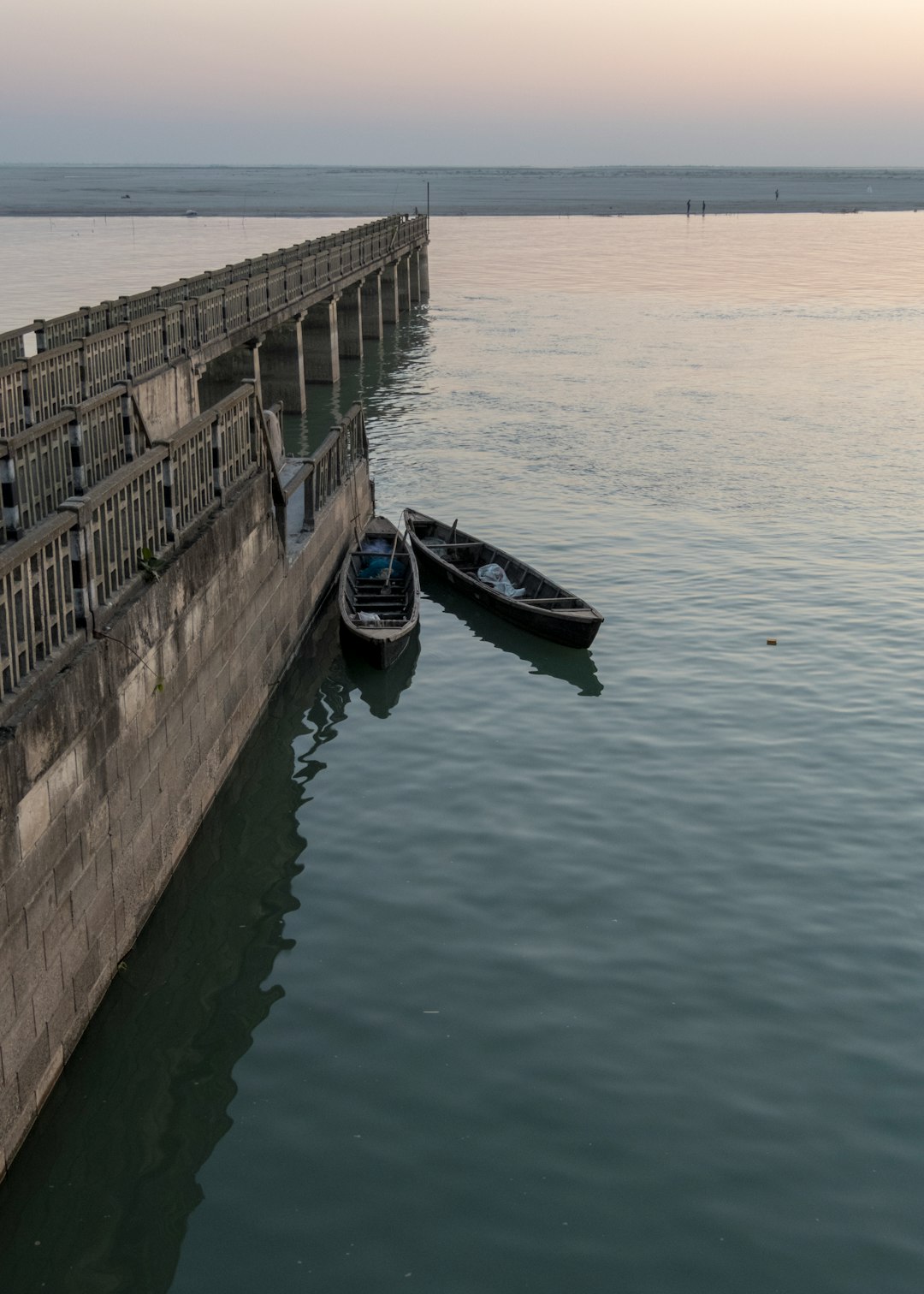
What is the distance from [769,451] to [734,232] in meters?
111

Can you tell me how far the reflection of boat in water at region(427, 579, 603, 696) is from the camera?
20952 mm

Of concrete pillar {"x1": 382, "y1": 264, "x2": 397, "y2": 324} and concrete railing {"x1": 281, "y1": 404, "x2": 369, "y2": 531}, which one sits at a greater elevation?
concrete pillar {"x1": 382, "y1": 264, "x2": 397, "y2": 324}

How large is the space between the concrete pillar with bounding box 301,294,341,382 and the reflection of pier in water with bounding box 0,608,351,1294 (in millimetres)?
34816

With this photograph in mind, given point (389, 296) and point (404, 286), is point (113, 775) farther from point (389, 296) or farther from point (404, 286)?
point (404, 286)

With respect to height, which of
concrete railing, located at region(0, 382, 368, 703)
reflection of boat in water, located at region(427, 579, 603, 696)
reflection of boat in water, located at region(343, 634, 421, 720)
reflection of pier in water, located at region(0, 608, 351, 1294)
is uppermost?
concrete railing, located at region(0, 382, 368, 703)

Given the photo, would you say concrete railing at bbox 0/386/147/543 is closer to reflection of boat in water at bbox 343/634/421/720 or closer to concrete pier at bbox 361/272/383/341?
reflection of boat in water at bbox 343/634/421/720

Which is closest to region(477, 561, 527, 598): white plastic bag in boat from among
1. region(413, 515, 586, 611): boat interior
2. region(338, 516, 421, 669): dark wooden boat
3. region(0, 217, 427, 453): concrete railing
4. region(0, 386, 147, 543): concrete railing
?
region(413, 515, 586, 611): boat interior

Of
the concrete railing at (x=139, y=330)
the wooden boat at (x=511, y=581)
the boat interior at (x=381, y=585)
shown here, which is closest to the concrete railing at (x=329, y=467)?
the boat interior at (x=381, y=585)

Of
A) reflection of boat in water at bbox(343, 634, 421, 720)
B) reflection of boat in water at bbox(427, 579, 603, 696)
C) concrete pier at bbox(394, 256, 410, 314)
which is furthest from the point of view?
concrete pier at bbox(394, 256, 410, 314)

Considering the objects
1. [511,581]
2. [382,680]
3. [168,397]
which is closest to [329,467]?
[511,581]

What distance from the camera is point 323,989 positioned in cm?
1264

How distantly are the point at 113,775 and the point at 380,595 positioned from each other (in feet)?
37.8

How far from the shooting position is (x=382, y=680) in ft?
69.1

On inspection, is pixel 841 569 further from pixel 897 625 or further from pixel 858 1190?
pixel 858 1190
